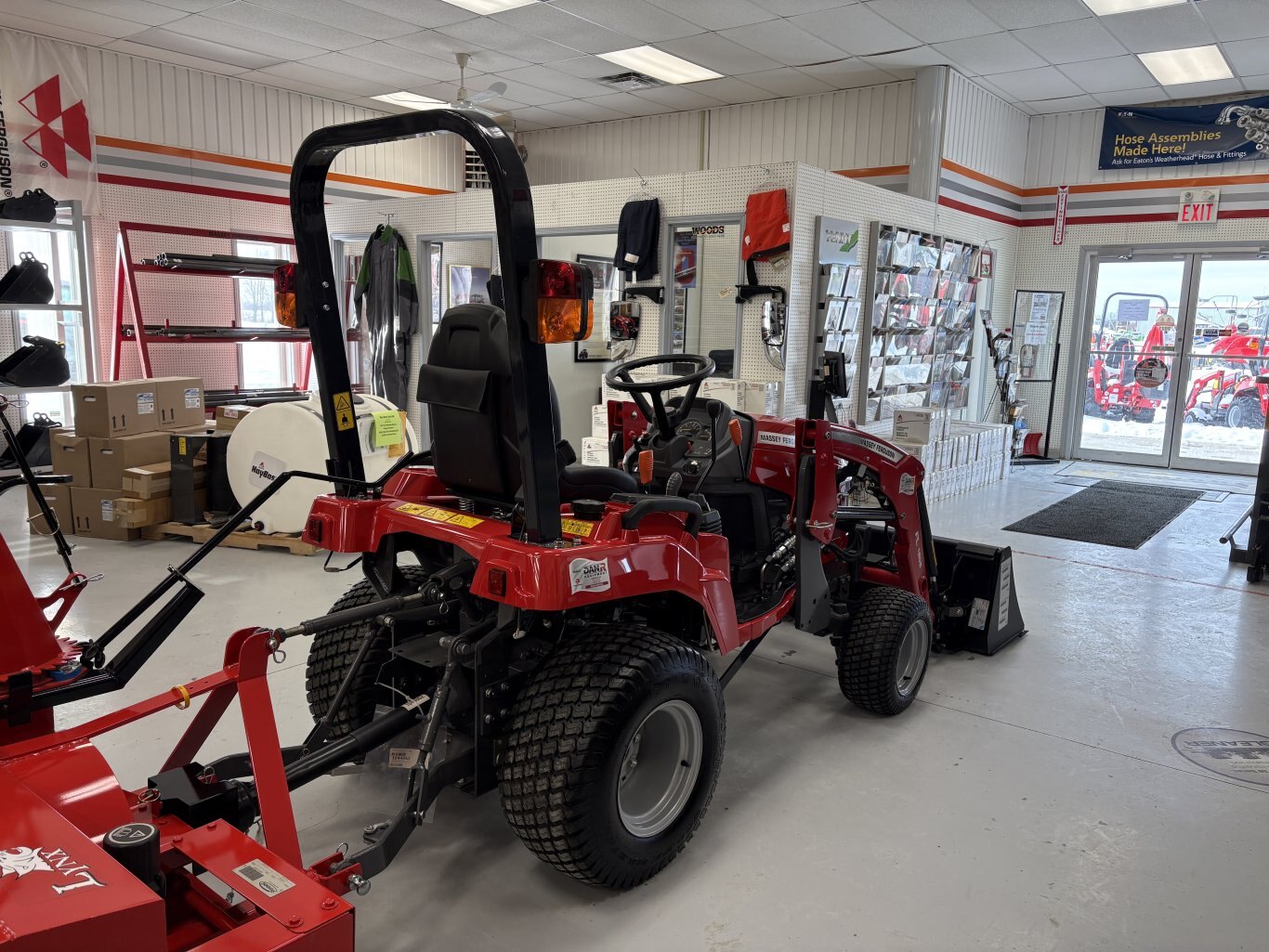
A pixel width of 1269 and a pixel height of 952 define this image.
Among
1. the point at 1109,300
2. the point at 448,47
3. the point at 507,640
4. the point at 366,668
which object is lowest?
the point at 366,668

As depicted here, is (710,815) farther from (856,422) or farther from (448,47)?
(448,47)

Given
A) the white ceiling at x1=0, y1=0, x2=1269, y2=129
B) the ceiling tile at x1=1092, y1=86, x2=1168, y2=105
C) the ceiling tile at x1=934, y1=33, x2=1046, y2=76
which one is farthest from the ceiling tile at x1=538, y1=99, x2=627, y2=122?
the ceiling tile at x1=1092, y1=86, x2=1168, y2=105

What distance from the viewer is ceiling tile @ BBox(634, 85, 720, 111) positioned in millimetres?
9648

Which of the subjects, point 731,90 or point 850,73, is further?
point 731,90

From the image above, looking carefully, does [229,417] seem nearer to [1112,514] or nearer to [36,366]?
[36,366]

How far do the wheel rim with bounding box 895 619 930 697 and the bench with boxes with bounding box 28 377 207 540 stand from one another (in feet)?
14.2

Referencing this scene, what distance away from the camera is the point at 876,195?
7453 millimetres

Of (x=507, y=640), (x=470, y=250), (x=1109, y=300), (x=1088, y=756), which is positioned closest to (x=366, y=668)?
(x=507, y=640)

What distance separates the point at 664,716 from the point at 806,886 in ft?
1.80

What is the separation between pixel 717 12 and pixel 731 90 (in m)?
2.69

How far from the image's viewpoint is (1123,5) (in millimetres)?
6586

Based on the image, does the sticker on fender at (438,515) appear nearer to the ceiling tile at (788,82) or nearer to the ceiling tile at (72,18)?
Answer: the ceiling tile at (72,18)

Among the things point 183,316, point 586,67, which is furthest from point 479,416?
point 183,316

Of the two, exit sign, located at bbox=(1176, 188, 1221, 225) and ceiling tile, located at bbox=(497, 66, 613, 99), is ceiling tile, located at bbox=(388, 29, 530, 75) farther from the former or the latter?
exit sign, located at bbox=(1176, 188, 1221, 225)
